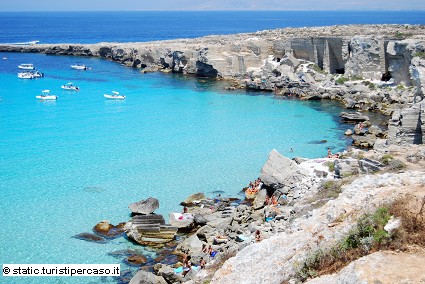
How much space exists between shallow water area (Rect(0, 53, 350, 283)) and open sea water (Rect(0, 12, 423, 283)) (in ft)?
0.24

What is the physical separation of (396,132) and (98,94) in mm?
35987

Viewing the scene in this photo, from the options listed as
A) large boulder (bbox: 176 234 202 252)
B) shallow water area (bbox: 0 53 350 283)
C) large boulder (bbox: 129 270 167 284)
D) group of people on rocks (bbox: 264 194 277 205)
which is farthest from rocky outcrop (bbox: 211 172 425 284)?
group of people on rocks (bbox: 264 194 277 205)

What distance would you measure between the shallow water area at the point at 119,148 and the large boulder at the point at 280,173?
8.23ft

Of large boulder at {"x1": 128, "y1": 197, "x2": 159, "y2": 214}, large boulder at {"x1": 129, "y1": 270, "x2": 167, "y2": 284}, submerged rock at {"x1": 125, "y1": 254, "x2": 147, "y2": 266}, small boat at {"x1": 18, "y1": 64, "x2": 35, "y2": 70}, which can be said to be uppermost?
small boat at {"x1": 18, "y1": 64, "x2": 35, "y2": 70}

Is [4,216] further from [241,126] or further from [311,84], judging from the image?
[311,84]

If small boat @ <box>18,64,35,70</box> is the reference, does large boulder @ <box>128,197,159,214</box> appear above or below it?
below

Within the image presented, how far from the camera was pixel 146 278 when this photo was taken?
658 inches

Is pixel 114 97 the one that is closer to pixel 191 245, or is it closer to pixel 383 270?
pixel 191 245

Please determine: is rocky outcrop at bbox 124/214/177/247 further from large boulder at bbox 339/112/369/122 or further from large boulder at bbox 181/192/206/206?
large boulder at bbox 339/112/369/122

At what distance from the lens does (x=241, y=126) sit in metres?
41.0

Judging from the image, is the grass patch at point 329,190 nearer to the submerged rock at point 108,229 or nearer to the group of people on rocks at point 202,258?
the group of people on rocks at point 202,258

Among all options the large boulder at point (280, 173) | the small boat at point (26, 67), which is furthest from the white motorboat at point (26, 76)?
the large boulder at point (280, 173)

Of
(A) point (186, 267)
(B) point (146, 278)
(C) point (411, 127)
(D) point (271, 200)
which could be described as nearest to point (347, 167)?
(D) point (271, 200)

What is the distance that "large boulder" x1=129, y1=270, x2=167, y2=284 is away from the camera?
1662 cm
